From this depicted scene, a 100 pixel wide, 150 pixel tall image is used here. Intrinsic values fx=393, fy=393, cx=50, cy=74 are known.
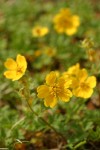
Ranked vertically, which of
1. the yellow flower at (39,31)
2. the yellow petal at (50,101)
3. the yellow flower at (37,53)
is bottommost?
the yellow flower at (37,53)

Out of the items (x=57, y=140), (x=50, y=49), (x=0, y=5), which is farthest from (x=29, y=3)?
(x=57, y=140)

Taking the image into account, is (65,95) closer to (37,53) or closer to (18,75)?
(18,75)

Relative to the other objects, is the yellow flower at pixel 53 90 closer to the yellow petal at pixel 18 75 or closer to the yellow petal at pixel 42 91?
the yellow petal at pixel 42 91

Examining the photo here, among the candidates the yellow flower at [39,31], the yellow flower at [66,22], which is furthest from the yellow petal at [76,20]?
the yellow flower at [39,31]

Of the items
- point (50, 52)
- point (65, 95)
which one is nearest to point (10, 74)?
point (65, 95)

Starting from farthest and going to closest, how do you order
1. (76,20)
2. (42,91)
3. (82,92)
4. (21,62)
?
1. (76,20)
2. (82,92)
3. (21,62)
4. (42,91)
